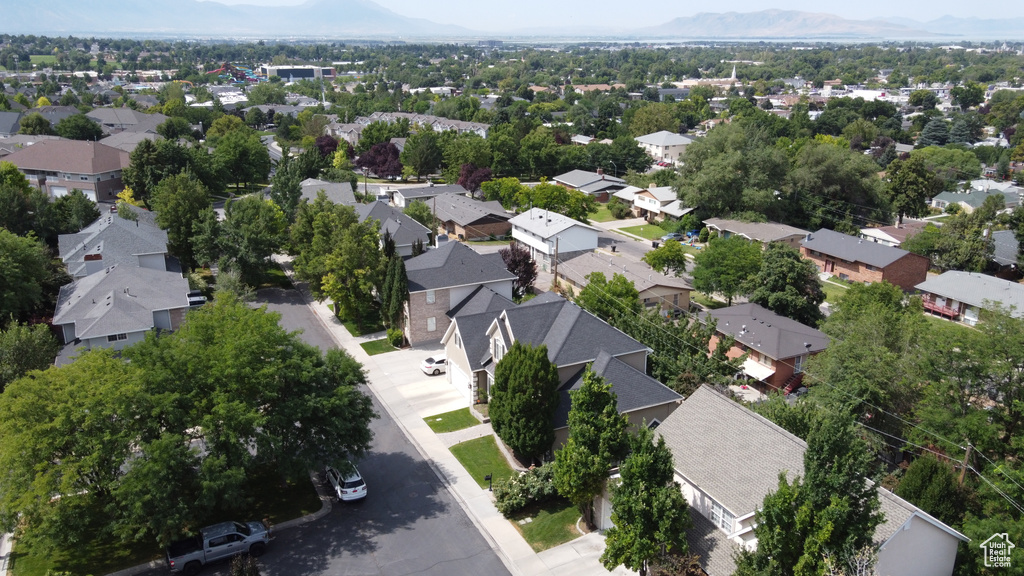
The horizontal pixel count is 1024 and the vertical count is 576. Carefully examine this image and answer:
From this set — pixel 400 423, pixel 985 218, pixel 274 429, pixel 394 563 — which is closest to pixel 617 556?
pixel 394 563

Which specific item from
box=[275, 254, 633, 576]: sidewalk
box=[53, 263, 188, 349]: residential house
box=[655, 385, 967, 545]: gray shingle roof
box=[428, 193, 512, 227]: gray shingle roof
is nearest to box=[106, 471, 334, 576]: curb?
box=[275, 254, 633, 576]: sidewalk

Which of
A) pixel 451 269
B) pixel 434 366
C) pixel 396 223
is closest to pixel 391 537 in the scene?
pixel 434 366

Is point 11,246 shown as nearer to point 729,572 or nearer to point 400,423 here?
point 400,423

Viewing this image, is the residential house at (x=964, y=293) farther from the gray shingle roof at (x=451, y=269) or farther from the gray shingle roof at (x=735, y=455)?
the gray shingle roof at (x=735, y=455)

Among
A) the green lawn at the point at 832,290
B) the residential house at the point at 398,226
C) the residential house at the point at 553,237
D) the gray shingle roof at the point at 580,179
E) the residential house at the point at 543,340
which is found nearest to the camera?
the residential house at the point at 543,340

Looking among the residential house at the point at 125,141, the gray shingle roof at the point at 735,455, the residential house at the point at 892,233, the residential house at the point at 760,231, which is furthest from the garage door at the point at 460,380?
the residential house at the point at 125,141

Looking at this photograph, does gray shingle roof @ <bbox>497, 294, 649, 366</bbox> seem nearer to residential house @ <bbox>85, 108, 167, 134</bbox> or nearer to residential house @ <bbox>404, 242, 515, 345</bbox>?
residential house @ <bbox>404, 242, 515, 345</bbox>
